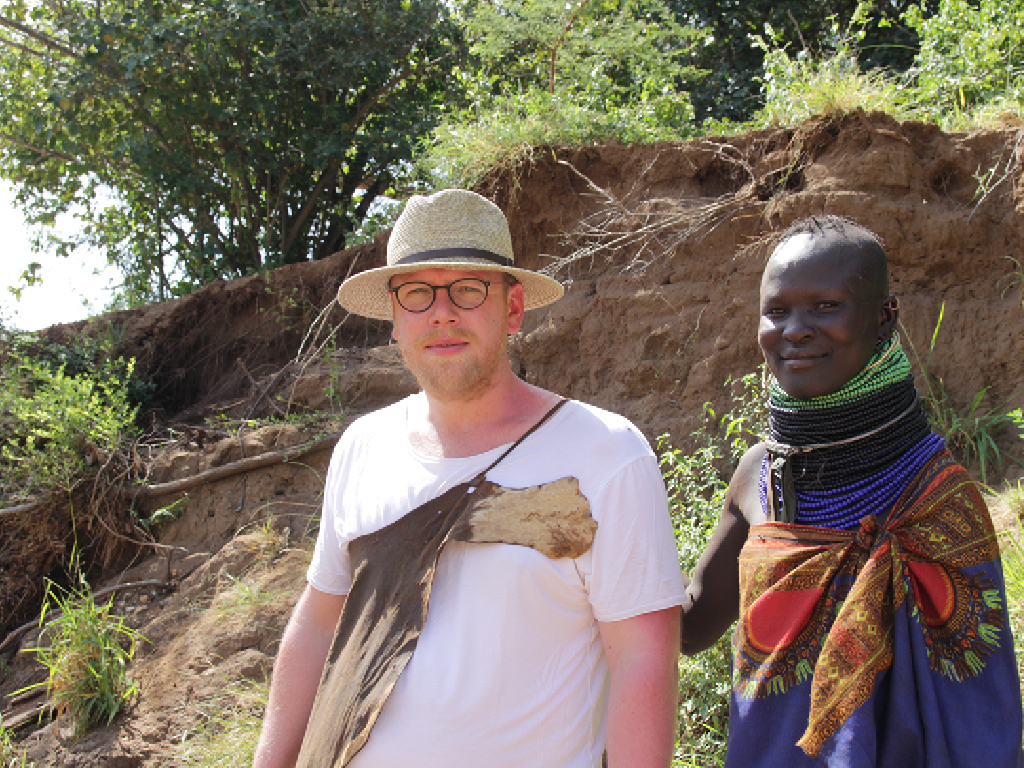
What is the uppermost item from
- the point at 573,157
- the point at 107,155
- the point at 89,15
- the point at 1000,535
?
the point at 89,15

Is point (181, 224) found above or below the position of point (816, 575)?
above

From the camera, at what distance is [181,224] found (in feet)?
30.3

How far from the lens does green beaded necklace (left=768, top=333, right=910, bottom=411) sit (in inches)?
67.7

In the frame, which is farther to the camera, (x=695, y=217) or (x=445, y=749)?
(x=695, y=217)

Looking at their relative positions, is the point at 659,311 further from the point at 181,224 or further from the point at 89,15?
the point at 89,15

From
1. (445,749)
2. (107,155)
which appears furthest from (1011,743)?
(107,155)

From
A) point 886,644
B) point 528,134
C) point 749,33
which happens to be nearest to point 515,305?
point 886,644

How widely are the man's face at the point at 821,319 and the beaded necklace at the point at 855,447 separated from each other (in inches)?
1.6

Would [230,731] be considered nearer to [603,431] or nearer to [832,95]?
[603,431]

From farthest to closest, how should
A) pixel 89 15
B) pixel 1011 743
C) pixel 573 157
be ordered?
pixel 89 15, pixel 573 157, pixel 1011 743

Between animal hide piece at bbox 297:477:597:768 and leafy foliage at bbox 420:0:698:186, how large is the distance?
4.39m

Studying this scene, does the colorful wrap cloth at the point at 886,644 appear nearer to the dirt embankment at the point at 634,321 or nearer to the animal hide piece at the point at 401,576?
the animal hide piece at the point at 401,576

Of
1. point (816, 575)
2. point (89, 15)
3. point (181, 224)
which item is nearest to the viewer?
point (816, 575)

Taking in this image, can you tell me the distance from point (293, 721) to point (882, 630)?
143cm
